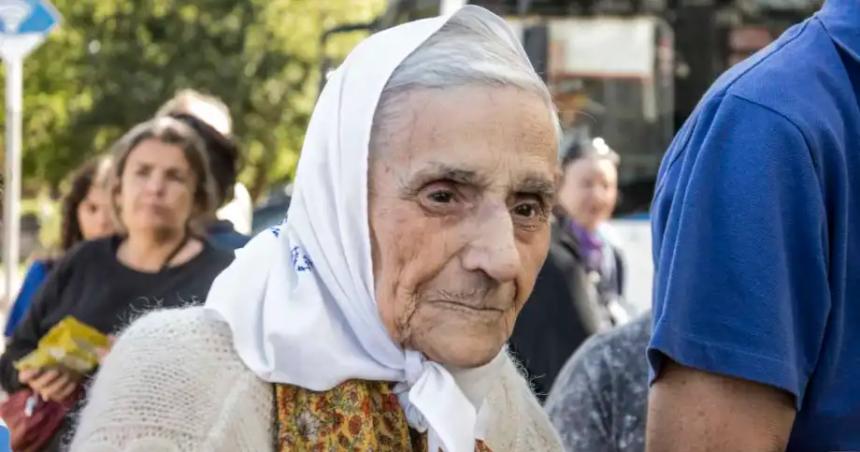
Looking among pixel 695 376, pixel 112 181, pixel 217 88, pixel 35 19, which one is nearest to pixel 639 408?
pixel 695 376

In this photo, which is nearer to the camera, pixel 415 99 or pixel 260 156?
pixel 415 99

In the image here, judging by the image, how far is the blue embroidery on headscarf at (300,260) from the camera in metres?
2.37

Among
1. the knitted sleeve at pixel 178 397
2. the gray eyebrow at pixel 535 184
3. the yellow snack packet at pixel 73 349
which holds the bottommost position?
the yellow snack packet at pixel 73 349

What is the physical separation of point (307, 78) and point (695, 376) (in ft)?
115

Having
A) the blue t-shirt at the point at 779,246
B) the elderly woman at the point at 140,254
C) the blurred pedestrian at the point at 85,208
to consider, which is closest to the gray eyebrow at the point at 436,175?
the blue t-shirt at the point at 779,246

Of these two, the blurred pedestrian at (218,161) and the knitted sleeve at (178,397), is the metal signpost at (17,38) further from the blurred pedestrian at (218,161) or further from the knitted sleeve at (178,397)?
the knitted sleeve at (178,397)

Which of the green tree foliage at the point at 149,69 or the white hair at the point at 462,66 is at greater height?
the white hair at the point at 462,66

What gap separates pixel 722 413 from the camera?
2180 millimetres

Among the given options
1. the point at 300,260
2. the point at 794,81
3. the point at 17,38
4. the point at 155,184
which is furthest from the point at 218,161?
the point at 17,38

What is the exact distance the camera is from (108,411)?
2283mm

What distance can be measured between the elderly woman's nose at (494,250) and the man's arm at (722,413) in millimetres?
267

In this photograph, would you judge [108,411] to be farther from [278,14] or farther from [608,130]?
[278,14]

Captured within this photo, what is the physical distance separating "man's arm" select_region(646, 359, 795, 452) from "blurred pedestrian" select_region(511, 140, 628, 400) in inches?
49.4

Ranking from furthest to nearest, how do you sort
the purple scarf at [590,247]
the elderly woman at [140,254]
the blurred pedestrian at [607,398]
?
the purple scarf at [590,247] < the elderly woman at [140,254] < the blurred pedestrian at [607,398]
